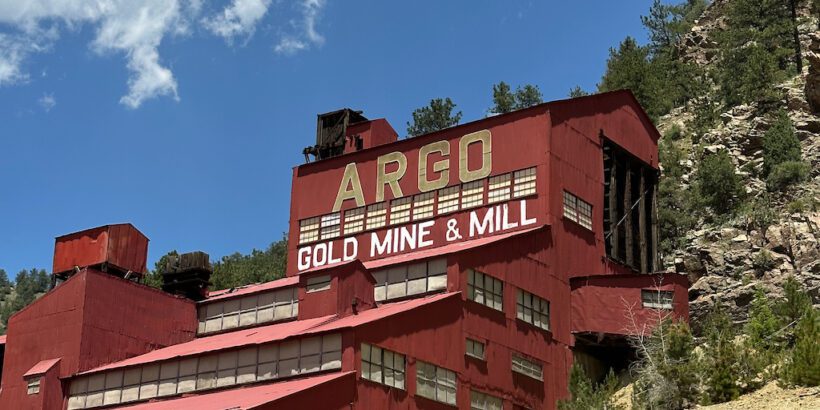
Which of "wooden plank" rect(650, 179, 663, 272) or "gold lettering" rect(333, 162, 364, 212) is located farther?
"wooden plank" rect(650, 179, 663, 272)

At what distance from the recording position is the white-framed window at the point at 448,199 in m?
58.1

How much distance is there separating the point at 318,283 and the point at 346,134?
1746cm

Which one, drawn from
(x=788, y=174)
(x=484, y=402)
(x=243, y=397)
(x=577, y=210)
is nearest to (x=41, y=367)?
(x=243, y=397)

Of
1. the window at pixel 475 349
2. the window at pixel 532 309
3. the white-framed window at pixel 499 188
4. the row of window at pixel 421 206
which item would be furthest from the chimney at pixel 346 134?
the window at pixel 475 349

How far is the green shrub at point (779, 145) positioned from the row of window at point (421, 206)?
90.4 feet

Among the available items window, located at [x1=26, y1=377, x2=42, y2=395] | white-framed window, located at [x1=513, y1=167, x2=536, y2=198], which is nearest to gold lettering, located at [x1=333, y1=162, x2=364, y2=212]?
white-framed window, located at [x1=513, y1=167, x2=536, y2=198]

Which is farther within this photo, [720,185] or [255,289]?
[720,185]

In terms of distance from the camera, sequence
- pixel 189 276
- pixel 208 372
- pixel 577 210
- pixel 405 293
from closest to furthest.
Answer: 1. pixel 208 372
2. pixel 405 293
3. pixel 577 210
4. pixel 189 276

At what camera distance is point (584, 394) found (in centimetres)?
4775

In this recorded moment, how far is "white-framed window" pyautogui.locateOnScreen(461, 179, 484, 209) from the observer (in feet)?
188

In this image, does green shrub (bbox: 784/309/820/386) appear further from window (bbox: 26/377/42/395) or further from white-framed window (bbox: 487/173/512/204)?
window (bbox: 26/377/42/395)

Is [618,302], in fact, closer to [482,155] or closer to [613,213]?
[613,213]

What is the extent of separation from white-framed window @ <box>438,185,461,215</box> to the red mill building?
3.7 inches

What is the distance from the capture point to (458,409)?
1869 inches
